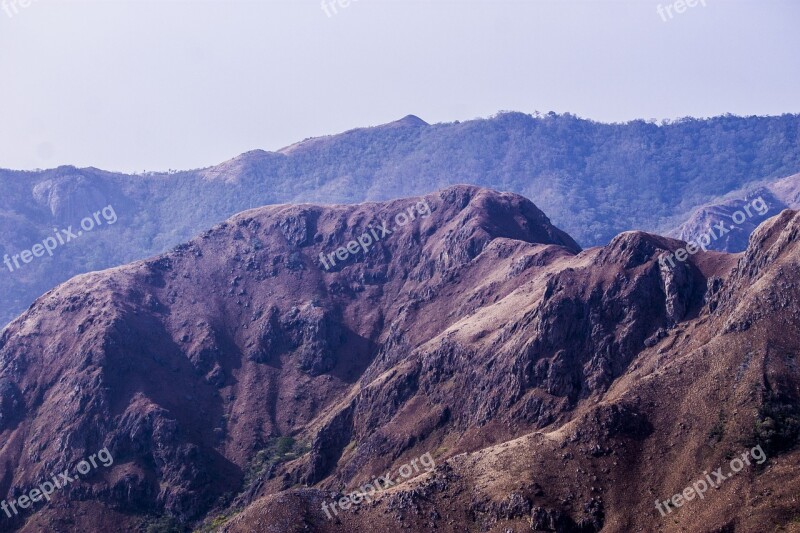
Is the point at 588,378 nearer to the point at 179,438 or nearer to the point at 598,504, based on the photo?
the point at 598,504

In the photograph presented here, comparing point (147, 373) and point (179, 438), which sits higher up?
point (147, 373)

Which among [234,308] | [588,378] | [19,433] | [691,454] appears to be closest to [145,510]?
[19,433]

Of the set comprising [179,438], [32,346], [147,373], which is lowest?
[179,438]

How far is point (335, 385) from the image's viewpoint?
6496 inches

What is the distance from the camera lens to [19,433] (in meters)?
153

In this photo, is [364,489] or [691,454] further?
[364,489]

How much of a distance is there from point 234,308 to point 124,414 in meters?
42.0

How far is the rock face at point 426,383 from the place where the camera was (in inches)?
3888

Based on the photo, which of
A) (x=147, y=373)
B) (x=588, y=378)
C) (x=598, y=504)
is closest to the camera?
(x=598, y=504)

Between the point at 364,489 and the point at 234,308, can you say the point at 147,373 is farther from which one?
the point at 364,489

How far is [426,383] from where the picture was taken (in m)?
138

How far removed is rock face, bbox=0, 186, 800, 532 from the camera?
98.8m

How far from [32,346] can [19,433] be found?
22592 millimetres

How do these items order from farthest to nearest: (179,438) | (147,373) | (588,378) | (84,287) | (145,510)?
1. (84,287)
2. (147,373)
3. (179,438)
4. (145,510)
5. (588,378)
